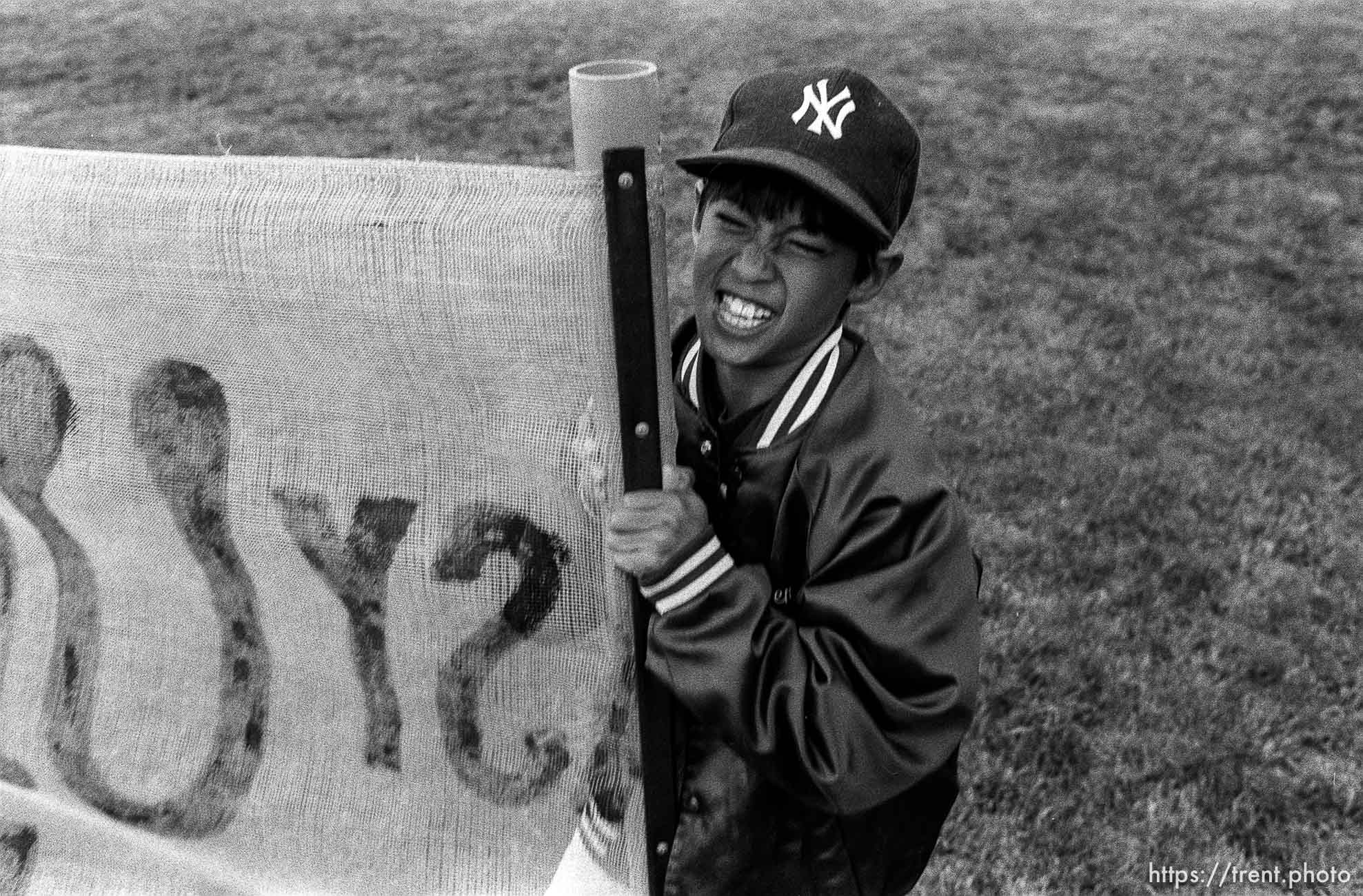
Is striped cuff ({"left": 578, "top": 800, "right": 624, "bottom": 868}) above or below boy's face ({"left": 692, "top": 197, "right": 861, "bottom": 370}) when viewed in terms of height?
below

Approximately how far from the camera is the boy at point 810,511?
1.51 metres

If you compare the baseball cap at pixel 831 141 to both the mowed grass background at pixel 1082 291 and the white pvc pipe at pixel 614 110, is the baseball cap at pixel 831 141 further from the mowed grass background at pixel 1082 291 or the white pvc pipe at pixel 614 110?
the mowed grass background at pixel 1082 291

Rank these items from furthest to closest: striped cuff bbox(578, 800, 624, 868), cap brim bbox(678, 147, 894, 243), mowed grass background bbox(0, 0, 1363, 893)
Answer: mowed grass background bbox(0, 0, 1363, 893) → striped cuff bbox(578, 800, 624, 868) → cap brim bbox(678, 147, 894, 243)

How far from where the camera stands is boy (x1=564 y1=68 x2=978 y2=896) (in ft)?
4.94

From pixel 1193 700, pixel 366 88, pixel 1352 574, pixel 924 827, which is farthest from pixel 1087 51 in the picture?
pixel 924 827

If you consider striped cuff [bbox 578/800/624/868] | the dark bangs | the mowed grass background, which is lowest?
the mowed grass background

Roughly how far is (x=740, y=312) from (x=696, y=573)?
302 millimetres

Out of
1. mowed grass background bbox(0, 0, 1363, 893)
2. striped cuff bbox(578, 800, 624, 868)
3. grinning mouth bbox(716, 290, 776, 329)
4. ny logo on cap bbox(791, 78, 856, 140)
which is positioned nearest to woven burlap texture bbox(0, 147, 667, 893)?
striped cuff bbox(578, 800, 624, 868)

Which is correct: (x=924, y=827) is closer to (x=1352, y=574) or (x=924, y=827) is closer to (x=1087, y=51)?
(x=1352, y=574)

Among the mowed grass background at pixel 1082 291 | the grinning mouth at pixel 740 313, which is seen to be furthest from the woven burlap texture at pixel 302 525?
the mowed grass background at pixel 1082 291

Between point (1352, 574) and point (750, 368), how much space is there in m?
2.57

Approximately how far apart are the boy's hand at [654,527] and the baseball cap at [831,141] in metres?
0.37

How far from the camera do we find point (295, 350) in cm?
179

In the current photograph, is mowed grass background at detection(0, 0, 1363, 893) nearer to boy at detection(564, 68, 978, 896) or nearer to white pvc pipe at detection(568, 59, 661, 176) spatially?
boy at detection(564, 68, 978, 896)
